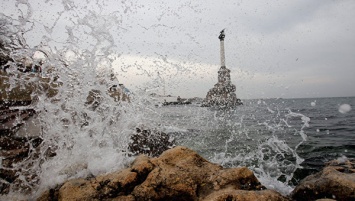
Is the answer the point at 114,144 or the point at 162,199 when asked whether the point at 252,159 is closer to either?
the point at 114,144

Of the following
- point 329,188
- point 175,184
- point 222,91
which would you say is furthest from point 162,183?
point 222,91

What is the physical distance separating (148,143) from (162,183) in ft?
15.4

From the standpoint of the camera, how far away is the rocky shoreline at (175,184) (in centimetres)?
267

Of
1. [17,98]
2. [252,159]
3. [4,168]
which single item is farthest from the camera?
[17,98]

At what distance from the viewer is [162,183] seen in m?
2.74

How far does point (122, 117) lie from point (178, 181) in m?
3.65

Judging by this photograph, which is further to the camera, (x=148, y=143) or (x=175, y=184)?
(x=148, y=143)

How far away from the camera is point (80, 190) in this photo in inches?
111

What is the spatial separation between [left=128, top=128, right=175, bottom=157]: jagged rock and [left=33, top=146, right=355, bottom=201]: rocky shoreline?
337 centimetres

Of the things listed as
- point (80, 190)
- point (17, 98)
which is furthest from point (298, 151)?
point (17, 98)

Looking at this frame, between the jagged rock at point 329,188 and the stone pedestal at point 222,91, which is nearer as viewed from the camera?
the jagged rock at point 329,188

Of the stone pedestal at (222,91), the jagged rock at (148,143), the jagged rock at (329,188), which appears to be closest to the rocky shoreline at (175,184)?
the jagged rock at (329,188)

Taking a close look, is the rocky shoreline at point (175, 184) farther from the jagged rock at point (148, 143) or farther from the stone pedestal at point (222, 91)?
the stone pedestal at point (222, 91)

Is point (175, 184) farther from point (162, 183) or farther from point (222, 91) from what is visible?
point (222, 91)
